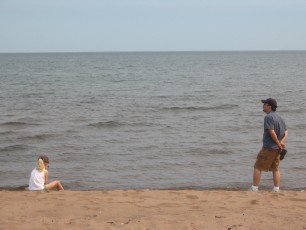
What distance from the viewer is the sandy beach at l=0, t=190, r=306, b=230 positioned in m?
5.72

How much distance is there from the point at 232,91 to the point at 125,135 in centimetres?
1799

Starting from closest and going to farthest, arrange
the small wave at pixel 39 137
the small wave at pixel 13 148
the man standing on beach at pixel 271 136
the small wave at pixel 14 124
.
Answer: the man standing on beach at pixel 271 136 → the small wave at pixel 13 148 → the small wave at pixel 39 137 → the small wave at pixel 14 124

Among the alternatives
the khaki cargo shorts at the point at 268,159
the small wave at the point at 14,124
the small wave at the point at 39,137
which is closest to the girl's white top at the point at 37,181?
the khaki cargo shorts at the point at 268,159

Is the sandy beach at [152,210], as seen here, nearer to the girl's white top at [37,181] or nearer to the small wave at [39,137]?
the girl's white top at [37,181]

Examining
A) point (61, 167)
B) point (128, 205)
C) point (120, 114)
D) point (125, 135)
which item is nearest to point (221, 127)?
point (125, 135)

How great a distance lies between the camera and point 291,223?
18.9 ft

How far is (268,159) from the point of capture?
305 inches

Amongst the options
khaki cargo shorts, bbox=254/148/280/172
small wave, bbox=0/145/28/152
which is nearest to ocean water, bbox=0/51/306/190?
small wave, bbox=0/145/28/152

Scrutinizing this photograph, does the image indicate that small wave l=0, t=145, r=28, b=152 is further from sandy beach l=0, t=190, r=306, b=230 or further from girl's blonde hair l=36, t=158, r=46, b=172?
sandy beach l=0, t=190, r=306, b=230

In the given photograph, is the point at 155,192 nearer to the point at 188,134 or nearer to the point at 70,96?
the point at 188,134

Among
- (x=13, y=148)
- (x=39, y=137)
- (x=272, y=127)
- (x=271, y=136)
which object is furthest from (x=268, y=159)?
(x=39, y=137)

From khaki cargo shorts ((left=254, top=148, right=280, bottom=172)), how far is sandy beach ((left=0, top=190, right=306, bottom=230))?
0.50 metres

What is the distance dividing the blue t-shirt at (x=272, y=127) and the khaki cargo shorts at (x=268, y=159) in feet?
0.33

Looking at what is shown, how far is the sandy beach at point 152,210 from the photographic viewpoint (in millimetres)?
5723
